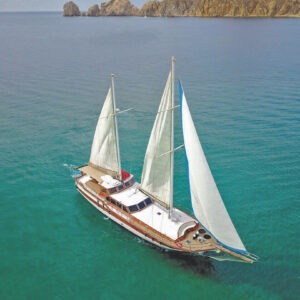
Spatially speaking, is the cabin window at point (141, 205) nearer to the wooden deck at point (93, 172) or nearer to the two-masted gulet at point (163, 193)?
the two-masted gulet at point (163, 193)

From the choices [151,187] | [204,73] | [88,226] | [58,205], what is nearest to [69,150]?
[58,205]

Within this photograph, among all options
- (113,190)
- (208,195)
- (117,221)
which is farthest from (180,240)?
(113,190)

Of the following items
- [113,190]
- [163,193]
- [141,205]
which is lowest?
[141,205]

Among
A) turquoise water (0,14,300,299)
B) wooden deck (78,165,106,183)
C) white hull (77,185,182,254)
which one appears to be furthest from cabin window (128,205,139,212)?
wooden deck (78,165,106,183)

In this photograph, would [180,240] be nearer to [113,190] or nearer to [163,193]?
[163,193]

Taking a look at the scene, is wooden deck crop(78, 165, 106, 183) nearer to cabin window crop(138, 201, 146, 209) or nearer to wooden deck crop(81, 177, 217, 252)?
cabin window crop(138, 201, 146, 209)
